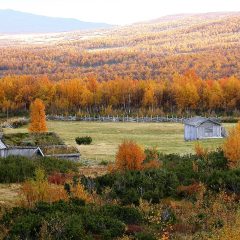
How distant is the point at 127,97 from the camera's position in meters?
99.1

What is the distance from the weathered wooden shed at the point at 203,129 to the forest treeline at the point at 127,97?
1213 inches

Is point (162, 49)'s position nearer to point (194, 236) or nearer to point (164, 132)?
point (164, 132)

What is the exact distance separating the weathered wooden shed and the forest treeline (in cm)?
3081

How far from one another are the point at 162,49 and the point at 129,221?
598 ft

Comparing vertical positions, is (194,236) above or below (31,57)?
below

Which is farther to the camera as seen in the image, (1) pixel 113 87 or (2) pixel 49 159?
(1) pixel 113 87

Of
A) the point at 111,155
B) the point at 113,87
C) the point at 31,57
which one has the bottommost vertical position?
the point at 111,155

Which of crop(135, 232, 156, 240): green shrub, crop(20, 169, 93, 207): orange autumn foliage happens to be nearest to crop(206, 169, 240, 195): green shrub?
crop(20, 169, 93, 207): orange autumn foliage

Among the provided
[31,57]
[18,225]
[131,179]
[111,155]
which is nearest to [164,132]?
[111,155]

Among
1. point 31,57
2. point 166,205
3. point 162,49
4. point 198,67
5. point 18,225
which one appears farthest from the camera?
point 162,49

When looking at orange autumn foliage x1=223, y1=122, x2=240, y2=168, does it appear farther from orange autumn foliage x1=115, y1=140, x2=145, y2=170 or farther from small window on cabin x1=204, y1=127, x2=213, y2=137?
small window on cabin x1=204, y1=127, x2=213, y2=137

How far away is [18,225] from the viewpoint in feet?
55.9

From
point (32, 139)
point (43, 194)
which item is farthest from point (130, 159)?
point (32, 139)

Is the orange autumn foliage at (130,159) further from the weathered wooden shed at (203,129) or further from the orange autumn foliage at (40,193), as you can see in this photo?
the weathered wooden shed at (203,129)
